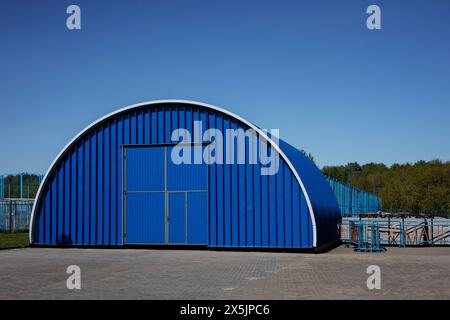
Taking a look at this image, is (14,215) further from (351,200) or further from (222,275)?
(351,200)

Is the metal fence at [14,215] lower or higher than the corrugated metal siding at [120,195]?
lower

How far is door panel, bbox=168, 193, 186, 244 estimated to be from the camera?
2458 cm

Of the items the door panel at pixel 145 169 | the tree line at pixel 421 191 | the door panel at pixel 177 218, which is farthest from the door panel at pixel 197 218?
the tree line at pixel 421 191

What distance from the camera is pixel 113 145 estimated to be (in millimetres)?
25531

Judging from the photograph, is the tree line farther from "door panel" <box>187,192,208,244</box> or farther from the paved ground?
the paved ground

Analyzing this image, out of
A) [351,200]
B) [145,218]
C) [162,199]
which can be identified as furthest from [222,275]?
[351,200]

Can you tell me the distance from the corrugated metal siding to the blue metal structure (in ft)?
70.6

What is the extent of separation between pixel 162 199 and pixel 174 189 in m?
0.70

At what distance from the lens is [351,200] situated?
2261 inches

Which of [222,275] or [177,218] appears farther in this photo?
[177,218]

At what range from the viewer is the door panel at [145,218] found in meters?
24.9

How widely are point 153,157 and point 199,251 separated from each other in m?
4.63

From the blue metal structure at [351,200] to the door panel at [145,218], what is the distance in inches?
859

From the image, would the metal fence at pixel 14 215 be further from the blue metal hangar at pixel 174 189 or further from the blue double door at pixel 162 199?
the blue double door at pixel 162 199
